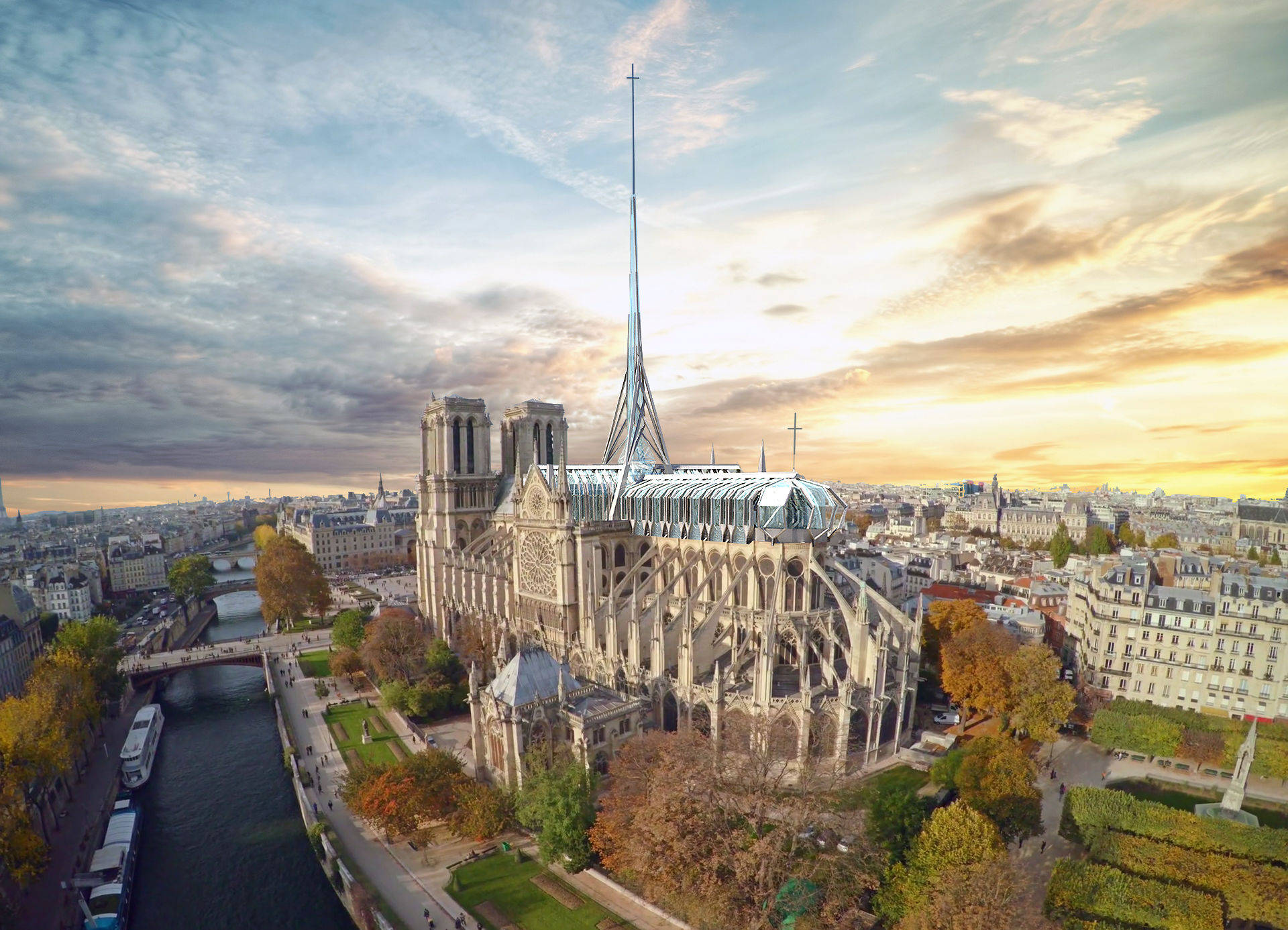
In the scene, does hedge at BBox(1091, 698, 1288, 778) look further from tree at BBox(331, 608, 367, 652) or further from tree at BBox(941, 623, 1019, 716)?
tree at BBox(331, 608, 367, 652)

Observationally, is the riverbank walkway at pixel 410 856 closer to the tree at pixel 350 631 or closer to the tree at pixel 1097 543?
the tree at pixel 350 631

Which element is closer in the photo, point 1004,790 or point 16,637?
point 1004,790

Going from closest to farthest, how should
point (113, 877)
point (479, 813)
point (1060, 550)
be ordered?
point (479, 813), point (113, 877), point (1060, 550)

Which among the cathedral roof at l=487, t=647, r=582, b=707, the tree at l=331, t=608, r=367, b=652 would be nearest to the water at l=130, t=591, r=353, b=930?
the tree at l=331, t=608, r=367, b=652

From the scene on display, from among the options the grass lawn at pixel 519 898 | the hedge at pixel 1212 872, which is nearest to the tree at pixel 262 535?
the grass lawn at pixel 519 898

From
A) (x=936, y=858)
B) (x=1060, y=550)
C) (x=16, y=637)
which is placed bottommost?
(x=936, y=858)

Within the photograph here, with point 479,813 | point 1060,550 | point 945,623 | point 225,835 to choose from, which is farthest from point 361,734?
point 1060,550

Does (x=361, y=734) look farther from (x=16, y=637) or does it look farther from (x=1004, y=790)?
(x=1004, y=790)
